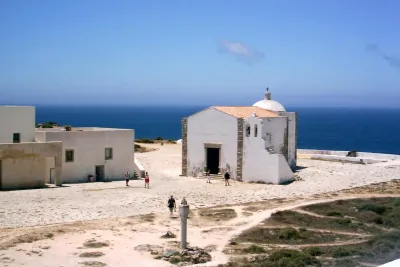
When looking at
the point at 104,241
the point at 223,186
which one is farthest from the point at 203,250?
the point at 223,186

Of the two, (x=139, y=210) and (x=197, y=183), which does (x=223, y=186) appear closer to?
(x=197, y=183)

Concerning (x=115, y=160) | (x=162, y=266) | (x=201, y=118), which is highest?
(x=201, y=118)

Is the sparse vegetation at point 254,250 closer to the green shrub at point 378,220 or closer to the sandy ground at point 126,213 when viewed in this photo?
the sandy ground at point 126,213

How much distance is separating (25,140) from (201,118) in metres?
11.0

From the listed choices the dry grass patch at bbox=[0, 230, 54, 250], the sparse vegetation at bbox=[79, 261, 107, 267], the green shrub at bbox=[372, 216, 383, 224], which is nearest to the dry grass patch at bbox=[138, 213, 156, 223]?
the dry grass patch at bbox=[0, 230, 54, 250]

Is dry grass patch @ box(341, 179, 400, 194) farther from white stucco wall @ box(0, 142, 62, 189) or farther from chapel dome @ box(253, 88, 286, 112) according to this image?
white stucco wall @ box(0, 142, 62, 189)

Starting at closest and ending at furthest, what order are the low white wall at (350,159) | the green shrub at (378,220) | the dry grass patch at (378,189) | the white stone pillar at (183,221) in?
1. the white stone pillar at (183,221)
2. the green shrub at (378,220)
3. the dry grass patch at (378,189)
4. the low white wall at (350,159)

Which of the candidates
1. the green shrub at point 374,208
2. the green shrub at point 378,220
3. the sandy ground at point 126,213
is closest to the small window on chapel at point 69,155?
the sandy ground at point 126,213

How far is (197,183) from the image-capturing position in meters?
33.3

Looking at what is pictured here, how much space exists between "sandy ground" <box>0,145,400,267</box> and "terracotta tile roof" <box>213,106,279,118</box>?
450cm

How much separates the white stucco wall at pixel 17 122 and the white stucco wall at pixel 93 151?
0.73 metres

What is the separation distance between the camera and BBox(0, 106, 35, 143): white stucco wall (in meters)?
31.4

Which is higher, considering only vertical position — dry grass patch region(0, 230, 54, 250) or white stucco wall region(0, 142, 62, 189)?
white stucco wall region(0, 142, 62, 189)

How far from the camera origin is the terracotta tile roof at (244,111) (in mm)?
35459
